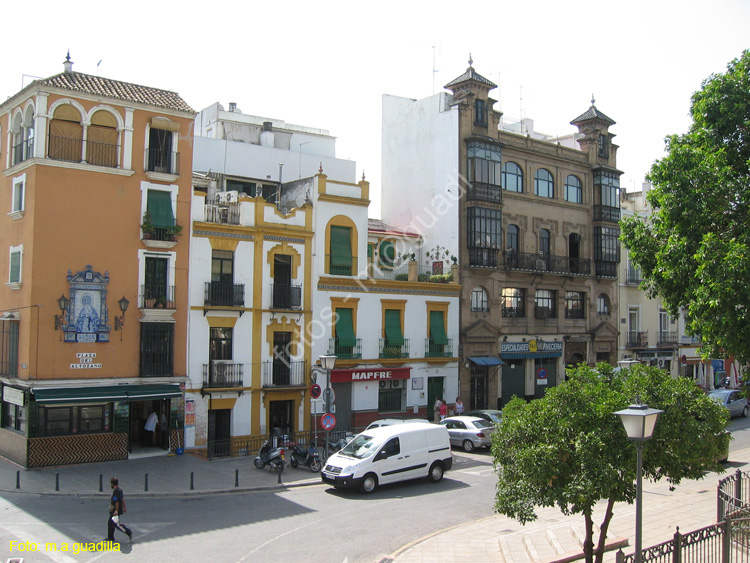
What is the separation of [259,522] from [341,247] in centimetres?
1669

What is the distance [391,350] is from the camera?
33781mm

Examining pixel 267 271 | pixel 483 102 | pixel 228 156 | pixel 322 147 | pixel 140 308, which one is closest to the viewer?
pixel 140 308

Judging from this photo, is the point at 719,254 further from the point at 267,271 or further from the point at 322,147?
the point at 322,147

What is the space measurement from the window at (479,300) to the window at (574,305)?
7554mm

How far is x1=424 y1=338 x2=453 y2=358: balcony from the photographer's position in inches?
1404

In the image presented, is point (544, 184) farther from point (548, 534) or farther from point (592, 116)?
point (548, 534)

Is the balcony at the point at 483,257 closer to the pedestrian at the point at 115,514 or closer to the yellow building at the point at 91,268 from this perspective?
the yellow building at the point at 91,268

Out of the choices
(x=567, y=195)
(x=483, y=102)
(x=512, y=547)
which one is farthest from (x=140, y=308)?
(x=567, y=195)

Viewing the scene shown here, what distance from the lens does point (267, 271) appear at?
30.1 m

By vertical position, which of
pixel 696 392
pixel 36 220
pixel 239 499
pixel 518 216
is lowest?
pixel 239 499

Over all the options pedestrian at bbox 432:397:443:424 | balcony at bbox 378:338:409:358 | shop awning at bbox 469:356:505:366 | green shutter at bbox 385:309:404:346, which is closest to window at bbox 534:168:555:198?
shop awning at bbox 469:356:505:366

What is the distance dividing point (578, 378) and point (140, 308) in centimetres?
1859

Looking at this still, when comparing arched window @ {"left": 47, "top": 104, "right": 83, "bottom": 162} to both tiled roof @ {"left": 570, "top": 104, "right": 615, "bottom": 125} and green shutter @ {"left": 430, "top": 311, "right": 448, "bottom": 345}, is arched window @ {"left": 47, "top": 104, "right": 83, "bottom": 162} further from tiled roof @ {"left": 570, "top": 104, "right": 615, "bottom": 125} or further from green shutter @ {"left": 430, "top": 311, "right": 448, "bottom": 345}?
tiled roof @ {"left": 570, "top": 104, "right": 615, "bottom": 125}

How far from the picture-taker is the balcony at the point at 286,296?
30.2 metres
